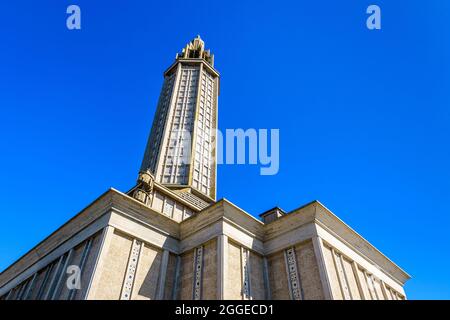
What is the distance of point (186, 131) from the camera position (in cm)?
2773

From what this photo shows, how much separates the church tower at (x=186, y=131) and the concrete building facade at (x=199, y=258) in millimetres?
4194

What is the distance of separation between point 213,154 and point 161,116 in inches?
271

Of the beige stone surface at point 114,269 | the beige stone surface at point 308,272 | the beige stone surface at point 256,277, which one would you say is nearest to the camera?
the beige stone surface at point 114,269

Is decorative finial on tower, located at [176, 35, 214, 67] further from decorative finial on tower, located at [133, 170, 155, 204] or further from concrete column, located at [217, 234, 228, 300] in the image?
concrete column, located at [217, 234, 228, 300]

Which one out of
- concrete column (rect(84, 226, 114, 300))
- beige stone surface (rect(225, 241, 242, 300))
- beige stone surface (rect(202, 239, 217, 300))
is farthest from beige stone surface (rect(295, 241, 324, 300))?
concrete column (rect(84, 226, 114, 300))

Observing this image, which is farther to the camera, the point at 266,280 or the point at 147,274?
the point at 266,280

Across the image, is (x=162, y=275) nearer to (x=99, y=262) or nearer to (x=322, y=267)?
(x=99, y=262)

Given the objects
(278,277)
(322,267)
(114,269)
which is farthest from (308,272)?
(114,269)

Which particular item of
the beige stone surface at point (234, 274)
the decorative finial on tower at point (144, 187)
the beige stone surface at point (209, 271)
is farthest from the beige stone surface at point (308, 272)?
the decorative finial on tower at point (144, 187)

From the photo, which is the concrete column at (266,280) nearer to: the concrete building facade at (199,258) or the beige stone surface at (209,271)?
the concrete building facade at (199,258)

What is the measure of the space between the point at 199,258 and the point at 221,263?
154 centimetres

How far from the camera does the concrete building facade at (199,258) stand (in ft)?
37.9

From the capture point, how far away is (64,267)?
41.5ft
